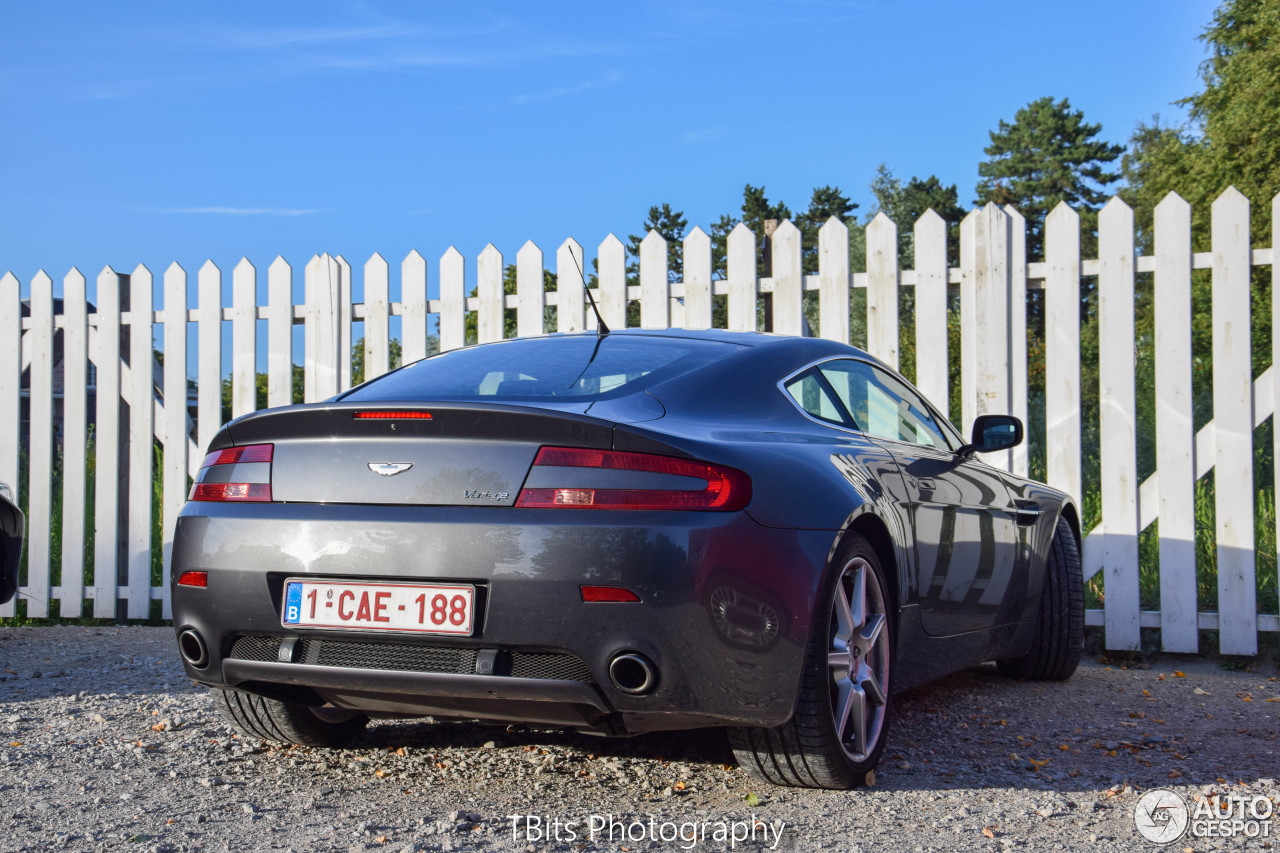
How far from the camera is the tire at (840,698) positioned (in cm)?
285

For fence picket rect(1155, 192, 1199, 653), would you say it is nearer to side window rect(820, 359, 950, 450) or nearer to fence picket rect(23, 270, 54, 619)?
side window rect(820, 359, 950, 450)

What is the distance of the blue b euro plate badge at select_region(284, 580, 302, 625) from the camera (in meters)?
2.79

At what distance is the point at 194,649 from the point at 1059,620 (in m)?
3.51

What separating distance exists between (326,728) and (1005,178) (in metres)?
61.9

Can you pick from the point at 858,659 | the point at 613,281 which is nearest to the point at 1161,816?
the point at 858,659

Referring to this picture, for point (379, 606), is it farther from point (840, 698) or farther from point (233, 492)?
point (840, 698)

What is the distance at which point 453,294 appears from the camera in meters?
6.59

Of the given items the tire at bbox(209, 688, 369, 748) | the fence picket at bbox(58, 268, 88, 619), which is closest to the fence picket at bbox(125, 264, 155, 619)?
the fence picket at bbox(58, 268, 88, 619)

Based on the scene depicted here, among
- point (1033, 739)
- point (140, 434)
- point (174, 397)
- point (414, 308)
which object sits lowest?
point (1033, 739)

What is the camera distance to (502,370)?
3.38 meters

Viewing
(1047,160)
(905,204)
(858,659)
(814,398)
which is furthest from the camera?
(1047,160)

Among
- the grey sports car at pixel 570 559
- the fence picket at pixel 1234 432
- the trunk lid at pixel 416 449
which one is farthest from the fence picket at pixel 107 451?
the fence picket at pixel 1234 432

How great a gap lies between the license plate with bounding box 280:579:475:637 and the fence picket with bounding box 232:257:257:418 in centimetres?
438

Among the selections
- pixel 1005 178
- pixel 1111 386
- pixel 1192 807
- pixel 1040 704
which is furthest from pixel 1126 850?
pixel 1005 178
